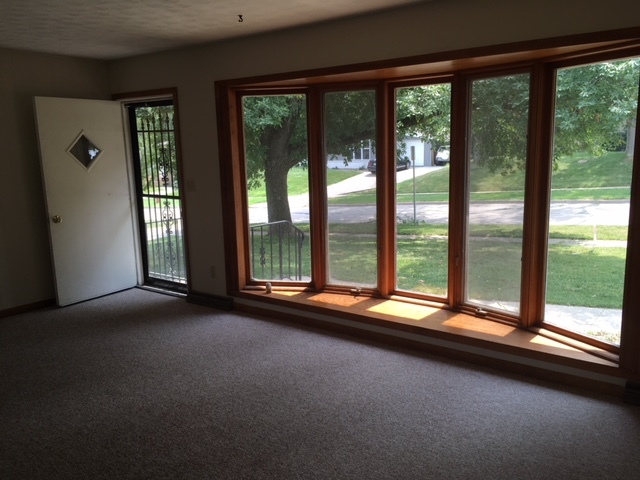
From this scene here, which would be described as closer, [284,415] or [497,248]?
[284,415]

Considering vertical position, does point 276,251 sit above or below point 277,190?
below

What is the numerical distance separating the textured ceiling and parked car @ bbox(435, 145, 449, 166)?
1103 millimetres

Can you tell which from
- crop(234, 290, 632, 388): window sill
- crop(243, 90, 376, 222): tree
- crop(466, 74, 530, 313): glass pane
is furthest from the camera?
crop(243, 90, 376, 222): tree

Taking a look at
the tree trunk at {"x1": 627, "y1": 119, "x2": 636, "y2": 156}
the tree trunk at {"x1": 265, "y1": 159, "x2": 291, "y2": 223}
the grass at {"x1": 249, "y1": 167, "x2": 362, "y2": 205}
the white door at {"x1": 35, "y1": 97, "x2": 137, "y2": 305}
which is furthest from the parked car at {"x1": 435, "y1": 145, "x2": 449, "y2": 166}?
the white door at {"x1": 35, "y1": 97, "x2": 137, "y2": 305}

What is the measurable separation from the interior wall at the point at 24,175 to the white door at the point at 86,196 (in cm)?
25

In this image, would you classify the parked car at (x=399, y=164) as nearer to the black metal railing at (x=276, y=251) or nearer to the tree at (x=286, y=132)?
the tree at (x=286, y=132)

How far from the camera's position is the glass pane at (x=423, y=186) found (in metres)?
3.79

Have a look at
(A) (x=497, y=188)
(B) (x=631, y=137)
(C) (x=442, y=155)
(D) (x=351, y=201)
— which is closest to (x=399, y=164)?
(C) (x=442, y=155)

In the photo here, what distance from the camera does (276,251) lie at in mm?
4695

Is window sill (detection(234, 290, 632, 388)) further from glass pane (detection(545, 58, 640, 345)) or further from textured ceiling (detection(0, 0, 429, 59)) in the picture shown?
textured ceiling (detection(0, 0, 429, 59))

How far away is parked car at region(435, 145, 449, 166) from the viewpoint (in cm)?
376

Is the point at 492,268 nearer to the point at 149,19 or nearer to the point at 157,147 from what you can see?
the point at 149,19

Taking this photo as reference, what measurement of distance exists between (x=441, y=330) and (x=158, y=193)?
335 cm

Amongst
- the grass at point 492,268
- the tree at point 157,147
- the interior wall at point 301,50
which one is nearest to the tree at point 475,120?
→ the interior wall at point 301,50
